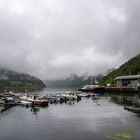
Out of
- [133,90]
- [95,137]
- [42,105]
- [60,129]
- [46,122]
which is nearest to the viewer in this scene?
[95,137]

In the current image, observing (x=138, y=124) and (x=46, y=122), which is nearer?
(x=138, y=124)

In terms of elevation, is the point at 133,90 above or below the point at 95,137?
above

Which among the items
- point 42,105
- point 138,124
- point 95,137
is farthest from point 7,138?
point 42,105

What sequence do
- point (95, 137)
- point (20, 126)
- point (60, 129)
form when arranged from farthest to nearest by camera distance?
point (20, 126), point (60, 129), point (95, 137)

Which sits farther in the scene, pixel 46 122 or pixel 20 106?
pixel 20 106

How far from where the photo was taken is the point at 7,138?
2135 inches

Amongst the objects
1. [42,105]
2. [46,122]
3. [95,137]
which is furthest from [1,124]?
[42,105]

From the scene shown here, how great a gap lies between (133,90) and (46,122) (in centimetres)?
12129

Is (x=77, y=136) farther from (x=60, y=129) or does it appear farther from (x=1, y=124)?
(x=1, y=124)

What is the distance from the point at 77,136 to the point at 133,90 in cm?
13625

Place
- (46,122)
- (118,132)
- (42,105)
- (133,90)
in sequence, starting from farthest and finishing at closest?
1. (133,90)
2. (42,105)
3. (46,122)
4. (118,132)

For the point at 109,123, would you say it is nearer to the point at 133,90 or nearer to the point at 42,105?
the point at 42,105

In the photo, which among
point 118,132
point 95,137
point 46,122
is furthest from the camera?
point 46,122

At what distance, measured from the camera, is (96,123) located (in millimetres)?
69000
